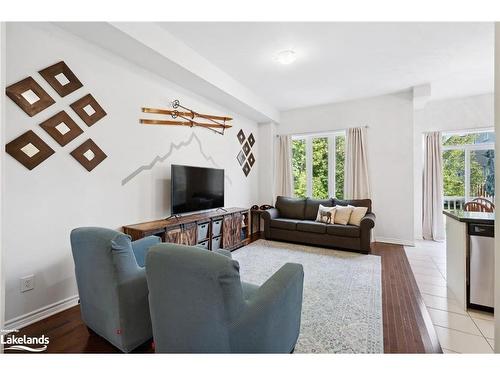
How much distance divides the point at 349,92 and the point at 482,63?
180 cm

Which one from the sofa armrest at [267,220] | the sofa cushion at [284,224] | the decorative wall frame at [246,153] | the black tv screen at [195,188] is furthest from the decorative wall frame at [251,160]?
the sofa cushion at [284,224]

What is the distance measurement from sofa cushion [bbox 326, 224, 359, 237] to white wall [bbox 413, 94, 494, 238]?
2213 millimetres

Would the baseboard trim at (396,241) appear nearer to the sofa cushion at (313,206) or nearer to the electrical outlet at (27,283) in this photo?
the sofa cushion at (313,206)

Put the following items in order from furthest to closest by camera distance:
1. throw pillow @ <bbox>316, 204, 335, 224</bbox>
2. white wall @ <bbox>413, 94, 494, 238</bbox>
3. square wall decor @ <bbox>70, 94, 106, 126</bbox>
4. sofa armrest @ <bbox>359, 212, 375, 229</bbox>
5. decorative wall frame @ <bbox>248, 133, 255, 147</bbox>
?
decorative wall frame @ <bbox>248, 133, 255, 147</bbox>
white wall @ <bbox>413, 94, 494, 238</bbox>
throw pillow @ <bbox>316, 204, 335, 224</bbox>
sofa armrest @ <bbox>359, 212, 375, 229</bbox>
square wall decor @ <bbox>70, 94, 106, 126</bbox>

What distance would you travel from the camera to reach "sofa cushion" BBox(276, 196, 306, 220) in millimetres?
4883

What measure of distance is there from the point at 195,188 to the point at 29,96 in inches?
79.2

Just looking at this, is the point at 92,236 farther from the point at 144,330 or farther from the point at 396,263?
the point at 396,263

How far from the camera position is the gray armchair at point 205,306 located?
1065 millimetres

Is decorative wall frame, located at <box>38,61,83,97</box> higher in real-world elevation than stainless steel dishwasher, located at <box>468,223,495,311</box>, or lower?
higher

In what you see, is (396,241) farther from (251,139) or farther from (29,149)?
(29,149)

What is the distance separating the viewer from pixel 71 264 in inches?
89.8

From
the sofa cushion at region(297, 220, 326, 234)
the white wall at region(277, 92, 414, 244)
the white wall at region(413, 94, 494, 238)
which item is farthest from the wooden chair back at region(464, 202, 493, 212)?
the sofa cushion at region(297, 220, 326, 234)

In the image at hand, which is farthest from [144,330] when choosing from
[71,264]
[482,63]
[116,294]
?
[482,63]

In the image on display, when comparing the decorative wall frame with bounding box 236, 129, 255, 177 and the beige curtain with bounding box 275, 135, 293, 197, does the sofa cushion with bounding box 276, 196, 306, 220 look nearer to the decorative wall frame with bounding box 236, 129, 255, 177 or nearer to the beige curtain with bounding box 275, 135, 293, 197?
the beige curtain with bounding box 275, 135, 293, 197
